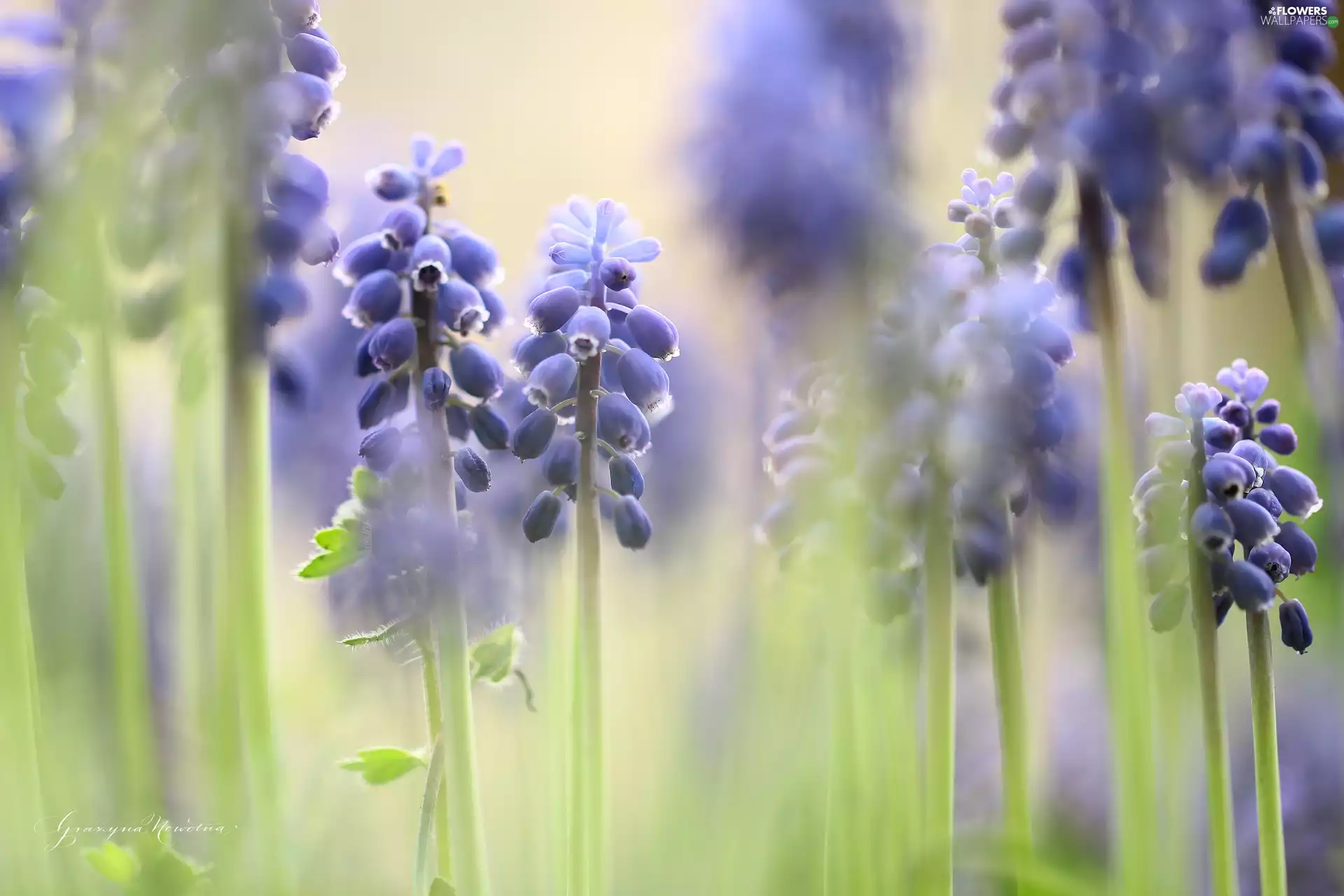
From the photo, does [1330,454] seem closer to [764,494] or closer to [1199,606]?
[1199,606]

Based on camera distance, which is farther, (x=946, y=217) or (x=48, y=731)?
(x=946, y=217)

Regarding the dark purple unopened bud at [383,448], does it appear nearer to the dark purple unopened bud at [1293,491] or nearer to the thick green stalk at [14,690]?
the thick green stalk at [14,690]

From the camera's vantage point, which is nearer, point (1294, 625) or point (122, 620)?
point (122, 620)

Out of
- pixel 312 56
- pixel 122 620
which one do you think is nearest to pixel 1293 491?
pixel 312 56

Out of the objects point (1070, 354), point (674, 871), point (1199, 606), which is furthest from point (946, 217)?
point (674, 871)

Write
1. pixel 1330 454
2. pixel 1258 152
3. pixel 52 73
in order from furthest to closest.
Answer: pixel 1330 454 → pixel 1258 152 → pixel 52 73

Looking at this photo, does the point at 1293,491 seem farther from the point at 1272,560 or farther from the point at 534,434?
the point at 534,434

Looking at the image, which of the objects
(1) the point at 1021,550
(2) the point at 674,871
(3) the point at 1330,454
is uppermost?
(3) the point at 1330,454
